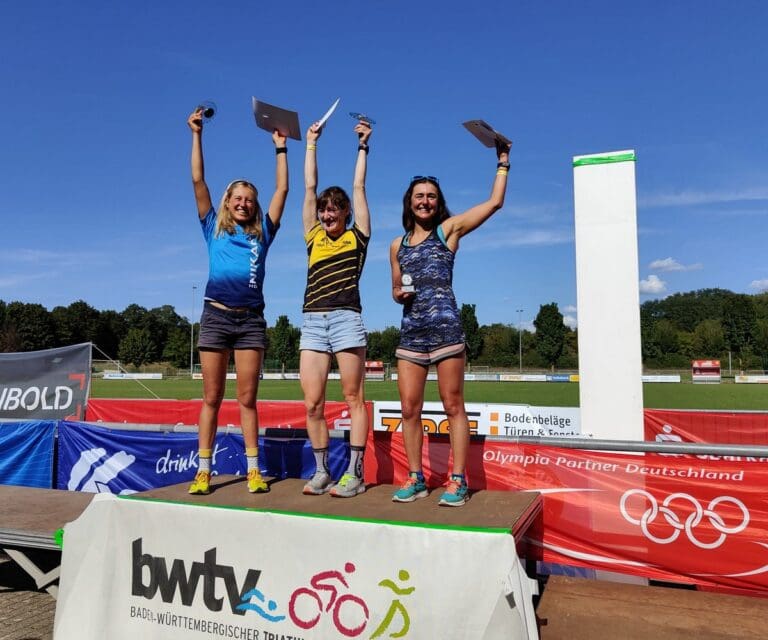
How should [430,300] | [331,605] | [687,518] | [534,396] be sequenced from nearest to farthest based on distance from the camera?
[331,605] → [687,518] → [430,300] → [534,396]

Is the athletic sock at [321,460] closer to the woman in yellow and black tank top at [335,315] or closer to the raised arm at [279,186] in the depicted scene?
the woman in yellow and black tank top at [335,315]

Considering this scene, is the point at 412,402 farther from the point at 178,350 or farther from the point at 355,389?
the point at 178,350

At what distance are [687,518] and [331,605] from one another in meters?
2.28

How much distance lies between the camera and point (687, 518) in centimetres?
371

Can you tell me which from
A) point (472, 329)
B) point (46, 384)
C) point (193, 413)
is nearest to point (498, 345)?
point (472, 329)

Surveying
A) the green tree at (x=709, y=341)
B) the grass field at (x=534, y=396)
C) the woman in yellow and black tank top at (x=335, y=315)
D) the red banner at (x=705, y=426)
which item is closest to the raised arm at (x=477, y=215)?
the woman in yellow and black tank top at (x=335, y=315)

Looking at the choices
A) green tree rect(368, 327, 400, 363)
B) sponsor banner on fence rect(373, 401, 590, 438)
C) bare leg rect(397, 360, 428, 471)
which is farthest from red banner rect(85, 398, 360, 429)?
green tree rect(368, 327, 400, 363)

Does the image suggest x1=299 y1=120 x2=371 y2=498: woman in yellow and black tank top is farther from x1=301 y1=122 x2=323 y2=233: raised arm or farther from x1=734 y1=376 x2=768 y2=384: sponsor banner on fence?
x1=734 y1=376 x2=768 y2=384: sponsor banner on fence

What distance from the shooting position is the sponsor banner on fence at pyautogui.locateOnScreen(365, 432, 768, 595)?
11.8 ft

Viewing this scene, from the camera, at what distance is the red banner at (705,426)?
838 centimetres

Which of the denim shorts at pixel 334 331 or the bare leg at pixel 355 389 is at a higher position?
the denim shorts at pixel 334 331

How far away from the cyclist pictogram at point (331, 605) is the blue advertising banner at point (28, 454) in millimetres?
4585

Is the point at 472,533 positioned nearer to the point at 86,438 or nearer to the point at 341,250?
the point at 341,250

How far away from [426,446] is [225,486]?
4.85ft
